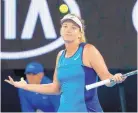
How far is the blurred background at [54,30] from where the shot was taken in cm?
491

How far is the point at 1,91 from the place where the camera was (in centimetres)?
600

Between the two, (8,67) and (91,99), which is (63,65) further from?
(8,67)

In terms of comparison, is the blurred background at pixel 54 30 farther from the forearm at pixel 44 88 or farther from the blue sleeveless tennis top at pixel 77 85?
the blue sleeveless tennis top at pixel 77 85

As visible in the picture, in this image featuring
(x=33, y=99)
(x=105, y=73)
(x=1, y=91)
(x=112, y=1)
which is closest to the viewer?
(x=105, y=73)

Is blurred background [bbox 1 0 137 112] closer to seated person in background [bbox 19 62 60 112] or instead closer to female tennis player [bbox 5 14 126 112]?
seated person in background [bbox 19 62 60 112]

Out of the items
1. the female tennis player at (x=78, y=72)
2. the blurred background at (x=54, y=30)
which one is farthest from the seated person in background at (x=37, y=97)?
the female tennis player at (x=78, y=72)

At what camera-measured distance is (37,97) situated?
526cm

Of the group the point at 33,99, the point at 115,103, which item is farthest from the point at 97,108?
the point at 115,103

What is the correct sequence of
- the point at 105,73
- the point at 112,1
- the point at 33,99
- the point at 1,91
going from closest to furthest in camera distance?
the point at 105,73 → the point at 112,1 → the point at 33,99 → the point at 1,91

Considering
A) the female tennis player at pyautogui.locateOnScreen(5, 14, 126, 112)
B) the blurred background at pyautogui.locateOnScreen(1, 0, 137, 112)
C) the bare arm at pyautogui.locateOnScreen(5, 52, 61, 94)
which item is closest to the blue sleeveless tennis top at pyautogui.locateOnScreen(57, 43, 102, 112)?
the female tennis player at pyautogui.locateOnScreen(5, 14, 126, 112)

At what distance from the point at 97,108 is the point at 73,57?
1.21ft

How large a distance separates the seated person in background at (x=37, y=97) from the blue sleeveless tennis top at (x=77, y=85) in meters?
1.65

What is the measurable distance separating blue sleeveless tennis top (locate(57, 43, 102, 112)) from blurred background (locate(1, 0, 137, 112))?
1630 mm

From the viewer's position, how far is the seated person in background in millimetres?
5004
